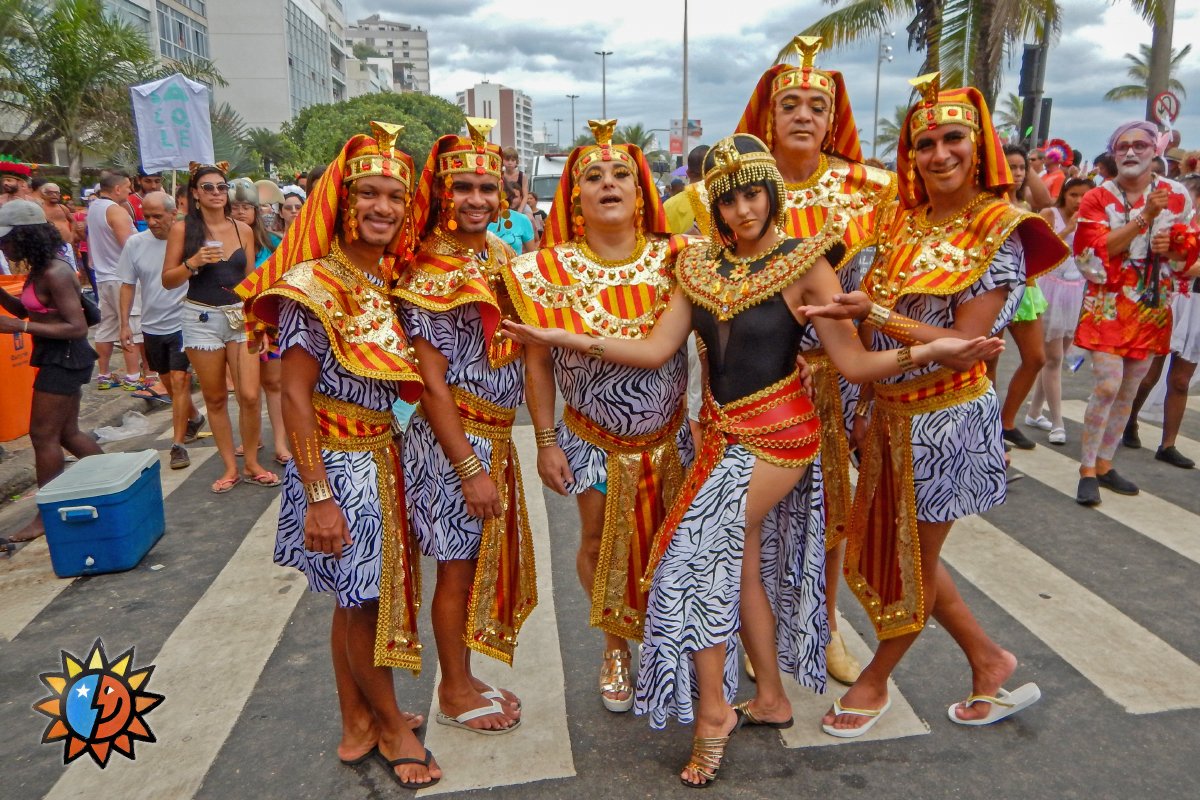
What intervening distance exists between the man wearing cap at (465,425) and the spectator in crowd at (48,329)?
2.86 m

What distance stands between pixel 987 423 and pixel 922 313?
45 centimetres

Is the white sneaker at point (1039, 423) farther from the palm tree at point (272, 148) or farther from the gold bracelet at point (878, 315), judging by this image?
the palm tree at point (272, 148)

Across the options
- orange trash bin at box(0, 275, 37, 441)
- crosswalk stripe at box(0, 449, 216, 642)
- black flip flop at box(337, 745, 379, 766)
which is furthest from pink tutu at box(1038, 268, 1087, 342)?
orange trash bin at box(0, 275, 37, 441)

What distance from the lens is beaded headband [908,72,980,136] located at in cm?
270

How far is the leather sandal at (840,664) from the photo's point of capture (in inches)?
133

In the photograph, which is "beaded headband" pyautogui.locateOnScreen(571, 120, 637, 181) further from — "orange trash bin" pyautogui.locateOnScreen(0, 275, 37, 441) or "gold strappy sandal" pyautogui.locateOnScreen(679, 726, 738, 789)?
"orange trash bin" pyautogui.locateOnScreen(0, 275, 37, 441)

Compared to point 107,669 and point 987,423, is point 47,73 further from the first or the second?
point 987,423

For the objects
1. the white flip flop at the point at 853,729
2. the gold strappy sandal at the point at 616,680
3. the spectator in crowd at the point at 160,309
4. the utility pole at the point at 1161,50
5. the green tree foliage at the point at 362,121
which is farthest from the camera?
the green tree foliage at the point at 362,121

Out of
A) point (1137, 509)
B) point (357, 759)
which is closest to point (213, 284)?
point (357, 759)

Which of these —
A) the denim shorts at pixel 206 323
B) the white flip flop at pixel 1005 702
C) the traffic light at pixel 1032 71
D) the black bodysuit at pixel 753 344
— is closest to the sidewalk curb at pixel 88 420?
the denim shorts at pixel 206 323

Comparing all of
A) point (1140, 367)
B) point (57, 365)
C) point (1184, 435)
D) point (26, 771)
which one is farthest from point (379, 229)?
point (1184, 435)

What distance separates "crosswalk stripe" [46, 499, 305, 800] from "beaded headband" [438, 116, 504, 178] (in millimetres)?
2263

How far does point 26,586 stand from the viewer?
173 inches

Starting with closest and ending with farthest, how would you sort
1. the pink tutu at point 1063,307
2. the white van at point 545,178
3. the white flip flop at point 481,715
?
1. the white flip flop at point 481,715
2. the pink tutu at point 1063,307
3. the white van at point 545,178
